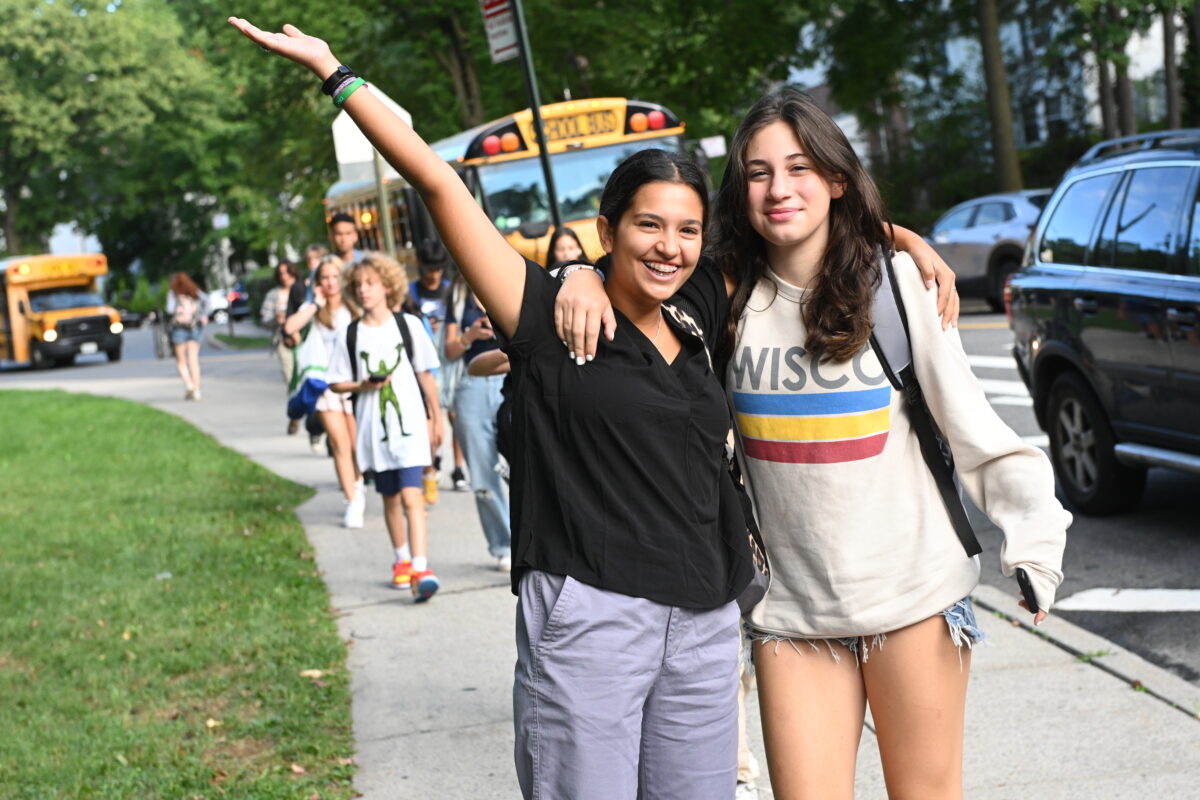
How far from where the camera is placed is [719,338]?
10.3ft

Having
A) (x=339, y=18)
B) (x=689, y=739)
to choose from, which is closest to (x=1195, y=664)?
(x=689, y=739)

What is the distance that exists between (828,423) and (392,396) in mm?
4871

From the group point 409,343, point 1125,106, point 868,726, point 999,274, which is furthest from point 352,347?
point 1125,106

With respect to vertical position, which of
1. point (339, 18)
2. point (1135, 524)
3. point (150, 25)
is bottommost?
point (1135, 524)

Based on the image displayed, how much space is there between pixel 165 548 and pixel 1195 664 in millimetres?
6062

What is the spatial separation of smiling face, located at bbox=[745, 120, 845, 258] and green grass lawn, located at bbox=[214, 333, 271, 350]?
34946 millimetres

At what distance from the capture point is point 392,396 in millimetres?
7715

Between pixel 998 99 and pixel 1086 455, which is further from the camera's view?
pixel 998 99

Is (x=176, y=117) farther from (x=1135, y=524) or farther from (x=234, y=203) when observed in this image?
(x=1135, y=524)

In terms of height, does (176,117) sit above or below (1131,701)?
above

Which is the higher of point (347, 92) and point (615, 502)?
point (347, 92)

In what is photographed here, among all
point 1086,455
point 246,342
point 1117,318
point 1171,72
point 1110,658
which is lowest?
point 246,342

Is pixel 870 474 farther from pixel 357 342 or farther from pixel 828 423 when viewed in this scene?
pixel 357 342

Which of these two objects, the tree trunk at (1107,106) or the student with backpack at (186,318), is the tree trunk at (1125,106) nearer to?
the tree trunk at (1107,106)
